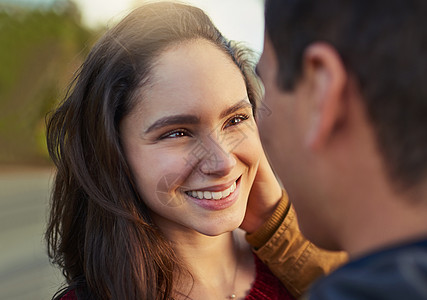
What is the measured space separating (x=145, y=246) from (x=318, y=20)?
1.13 meters

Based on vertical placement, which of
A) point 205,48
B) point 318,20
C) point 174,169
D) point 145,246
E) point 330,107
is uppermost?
point 318,20

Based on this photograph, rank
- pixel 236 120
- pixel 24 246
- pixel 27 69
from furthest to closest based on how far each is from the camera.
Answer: pixel 27 69
pixel 24 246
pixel 236 120

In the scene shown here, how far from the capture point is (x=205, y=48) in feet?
5.85

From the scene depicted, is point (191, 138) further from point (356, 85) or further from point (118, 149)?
point (356, 85)

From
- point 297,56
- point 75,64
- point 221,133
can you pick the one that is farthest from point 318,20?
point 75,64

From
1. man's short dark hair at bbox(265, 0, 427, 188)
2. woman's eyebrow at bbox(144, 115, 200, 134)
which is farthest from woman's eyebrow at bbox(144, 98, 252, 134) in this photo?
man's short dark hair at bbox(265, 0, 427, 188)

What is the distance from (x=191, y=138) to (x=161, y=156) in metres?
0.11

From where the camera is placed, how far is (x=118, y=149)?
1745 millimetres

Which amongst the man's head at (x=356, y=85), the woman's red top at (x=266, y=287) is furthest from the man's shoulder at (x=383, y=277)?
the woman's red top at (x=266, y=287)

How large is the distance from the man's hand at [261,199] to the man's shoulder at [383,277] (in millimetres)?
1230

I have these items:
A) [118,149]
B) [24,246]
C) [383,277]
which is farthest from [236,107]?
[24,246]

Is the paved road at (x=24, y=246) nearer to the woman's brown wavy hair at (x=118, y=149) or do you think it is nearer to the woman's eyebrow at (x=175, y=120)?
the woman's brown wavy hair at (x=118, y=149)

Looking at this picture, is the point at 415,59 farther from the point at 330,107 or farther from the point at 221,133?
the point at 221,133

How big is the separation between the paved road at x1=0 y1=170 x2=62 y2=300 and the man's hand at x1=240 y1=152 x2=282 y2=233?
0.97 metres
